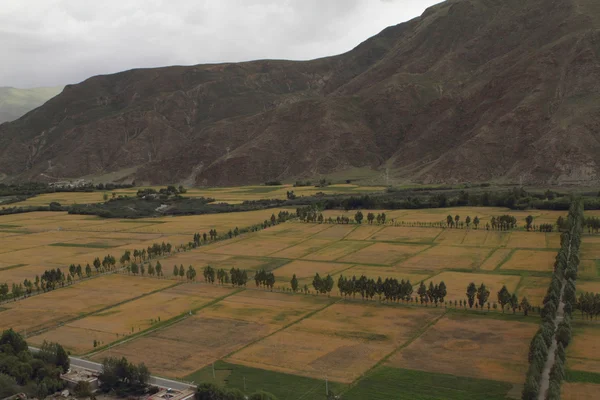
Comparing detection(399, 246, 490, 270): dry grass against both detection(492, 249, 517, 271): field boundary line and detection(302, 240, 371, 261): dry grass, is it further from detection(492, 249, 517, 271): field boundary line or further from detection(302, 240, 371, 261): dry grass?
detection(302, 240, 371, 261): dry grass

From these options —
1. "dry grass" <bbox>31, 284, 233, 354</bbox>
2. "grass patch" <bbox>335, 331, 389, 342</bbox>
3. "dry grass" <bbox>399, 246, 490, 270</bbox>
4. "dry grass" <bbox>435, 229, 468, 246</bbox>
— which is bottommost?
"grass patch" <bbox>335, 331, 389, 342</bbox>

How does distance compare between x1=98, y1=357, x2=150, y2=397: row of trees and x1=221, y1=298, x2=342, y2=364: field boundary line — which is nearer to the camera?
x1=98, y1=357, x2=150, y2=397: row of trees

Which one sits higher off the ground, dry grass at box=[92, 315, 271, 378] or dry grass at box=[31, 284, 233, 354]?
dry grass at box=[31, 284, 233, 354]

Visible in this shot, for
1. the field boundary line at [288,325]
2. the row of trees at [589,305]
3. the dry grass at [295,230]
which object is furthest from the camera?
the dry grass at [295,230]

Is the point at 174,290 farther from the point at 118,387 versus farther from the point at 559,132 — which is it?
the point at 559,132

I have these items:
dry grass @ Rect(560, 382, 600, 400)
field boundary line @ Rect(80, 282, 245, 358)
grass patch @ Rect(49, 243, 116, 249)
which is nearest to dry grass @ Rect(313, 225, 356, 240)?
grass patch @ Rect(49, 243, 116, 249)

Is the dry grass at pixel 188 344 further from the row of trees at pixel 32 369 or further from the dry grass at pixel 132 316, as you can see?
the row of trees at pixel 32 369

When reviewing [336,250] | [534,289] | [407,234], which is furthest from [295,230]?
[534,289]

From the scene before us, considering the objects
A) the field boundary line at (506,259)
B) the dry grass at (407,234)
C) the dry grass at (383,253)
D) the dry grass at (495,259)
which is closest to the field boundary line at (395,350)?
the dry grass at (495,259)
